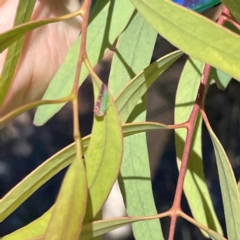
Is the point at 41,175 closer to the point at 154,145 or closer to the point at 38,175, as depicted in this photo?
the point at 38,175

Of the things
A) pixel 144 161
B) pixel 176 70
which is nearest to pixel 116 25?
pixel 144 161

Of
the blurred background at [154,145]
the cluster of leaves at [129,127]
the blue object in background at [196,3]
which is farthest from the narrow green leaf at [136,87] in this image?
the blurred background at [154,145]

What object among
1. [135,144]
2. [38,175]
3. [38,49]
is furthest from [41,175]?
[38,49]

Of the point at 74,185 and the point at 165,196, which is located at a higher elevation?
the point at 165,196

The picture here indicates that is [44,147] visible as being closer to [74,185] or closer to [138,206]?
[138,206]

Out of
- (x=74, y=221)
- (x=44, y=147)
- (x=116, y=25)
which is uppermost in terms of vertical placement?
(x=44, y=147)

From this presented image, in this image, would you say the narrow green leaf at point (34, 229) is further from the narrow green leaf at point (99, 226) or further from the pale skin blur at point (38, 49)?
the pale skin blur at point (38, 49)
